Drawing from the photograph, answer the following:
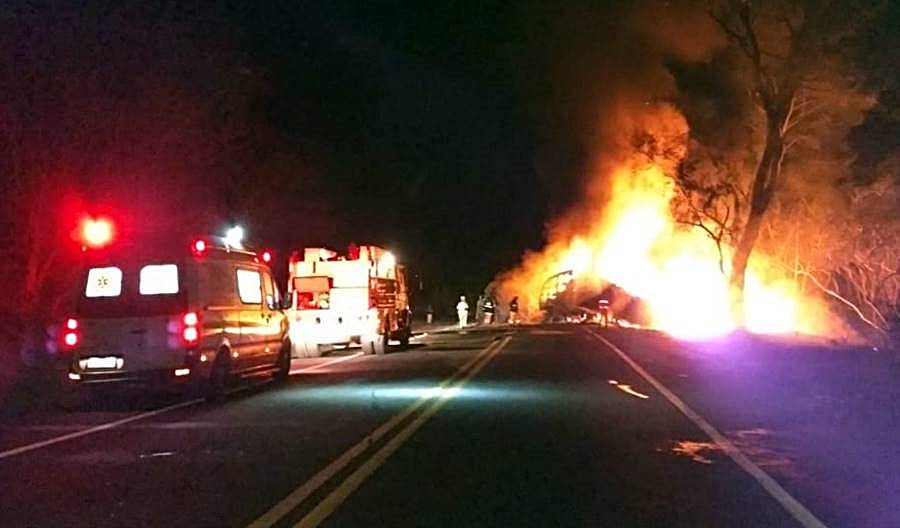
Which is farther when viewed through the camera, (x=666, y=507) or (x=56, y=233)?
(x=56, y=233)

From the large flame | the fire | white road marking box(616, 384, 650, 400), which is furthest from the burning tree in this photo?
white road marking box(616, 384, 650, 400)

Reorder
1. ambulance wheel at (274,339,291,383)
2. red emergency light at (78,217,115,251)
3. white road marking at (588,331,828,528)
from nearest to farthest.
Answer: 1. white road marking at (588,331,828,528)
2. red emergency light at (78,217,115,251)
3. ambulance wheel at (274,339,291,383)

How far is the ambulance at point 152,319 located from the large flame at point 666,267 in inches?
1035

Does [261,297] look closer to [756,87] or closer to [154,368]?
[154,368]

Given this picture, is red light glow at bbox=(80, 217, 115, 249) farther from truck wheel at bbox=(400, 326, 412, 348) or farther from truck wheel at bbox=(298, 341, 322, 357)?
truck wheel at bbox=(400, 326, 412, 348)

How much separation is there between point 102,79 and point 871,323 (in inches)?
1017

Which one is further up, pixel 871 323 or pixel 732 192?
pixel 732 192

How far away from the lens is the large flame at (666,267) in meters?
51.1

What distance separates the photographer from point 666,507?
1026 cm

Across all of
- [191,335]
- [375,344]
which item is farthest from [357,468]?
[375,344]

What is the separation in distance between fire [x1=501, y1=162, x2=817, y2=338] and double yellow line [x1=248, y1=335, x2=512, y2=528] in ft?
86.5

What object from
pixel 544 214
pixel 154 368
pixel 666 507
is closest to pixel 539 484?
pixel 666 507

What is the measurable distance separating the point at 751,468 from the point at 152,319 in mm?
9794

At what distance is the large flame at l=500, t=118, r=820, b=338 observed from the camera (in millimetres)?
51094
